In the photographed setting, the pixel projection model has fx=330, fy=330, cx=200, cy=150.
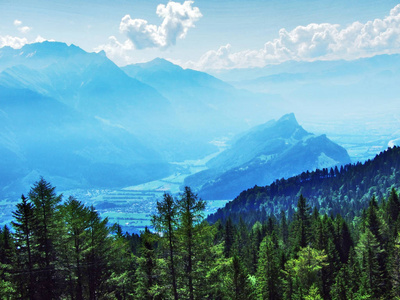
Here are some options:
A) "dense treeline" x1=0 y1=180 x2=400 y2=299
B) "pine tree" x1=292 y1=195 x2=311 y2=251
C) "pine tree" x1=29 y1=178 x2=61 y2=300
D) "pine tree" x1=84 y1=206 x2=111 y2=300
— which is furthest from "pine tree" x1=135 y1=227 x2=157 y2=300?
"pine tree" x1=292 y1=195 x2=311 y2=251

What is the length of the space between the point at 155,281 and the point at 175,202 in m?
12.8

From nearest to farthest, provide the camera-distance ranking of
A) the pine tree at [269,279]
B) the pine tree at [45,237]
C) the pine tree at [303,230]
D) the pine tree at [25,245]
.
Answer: the pine tree at [25,245]
the pine tree at [45,237]
the pine tree at [269,279]
the pine tree at [303,230]

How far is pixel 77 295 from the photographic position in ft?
114

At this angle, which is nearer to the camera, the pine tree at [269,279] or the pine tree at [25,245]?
the pine tree at [25,245]

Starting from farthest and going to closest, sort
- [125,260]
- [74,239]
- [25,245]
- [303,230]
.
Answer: [303,230], [125,260], [74,239], [25,245]

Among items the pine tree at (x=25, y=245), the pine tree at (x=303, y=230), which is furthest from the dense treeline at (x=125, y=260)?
the pine tree at (x=303, y=230)

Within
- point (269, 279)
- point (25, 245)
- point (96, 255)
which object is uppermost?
point (25, 245)

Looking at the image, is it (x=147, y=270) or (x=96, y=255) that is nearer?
(x=96, y=255)

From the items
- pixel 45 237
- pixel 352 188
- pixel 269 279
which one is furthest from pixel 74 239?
pixel 352 188

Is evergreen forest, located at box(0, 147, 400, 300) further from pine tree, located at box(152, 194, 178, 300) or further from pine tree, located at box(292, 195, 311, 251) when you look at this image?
pine tree, located at box(292, 195, 311, 251)

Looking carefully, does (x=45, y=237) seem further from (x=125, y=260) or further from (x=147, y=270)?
(x=147, y=270)

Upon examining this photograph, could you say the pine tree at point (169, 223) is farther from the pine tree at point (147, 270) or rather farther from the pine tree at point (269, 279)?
the pine tree at point (269, 279)

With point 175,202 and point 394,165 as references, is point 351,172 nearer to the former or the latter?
point 394,165

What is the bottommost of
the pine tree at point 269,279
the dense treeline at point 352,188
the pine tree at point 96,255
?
the pine tree at point 269,279
